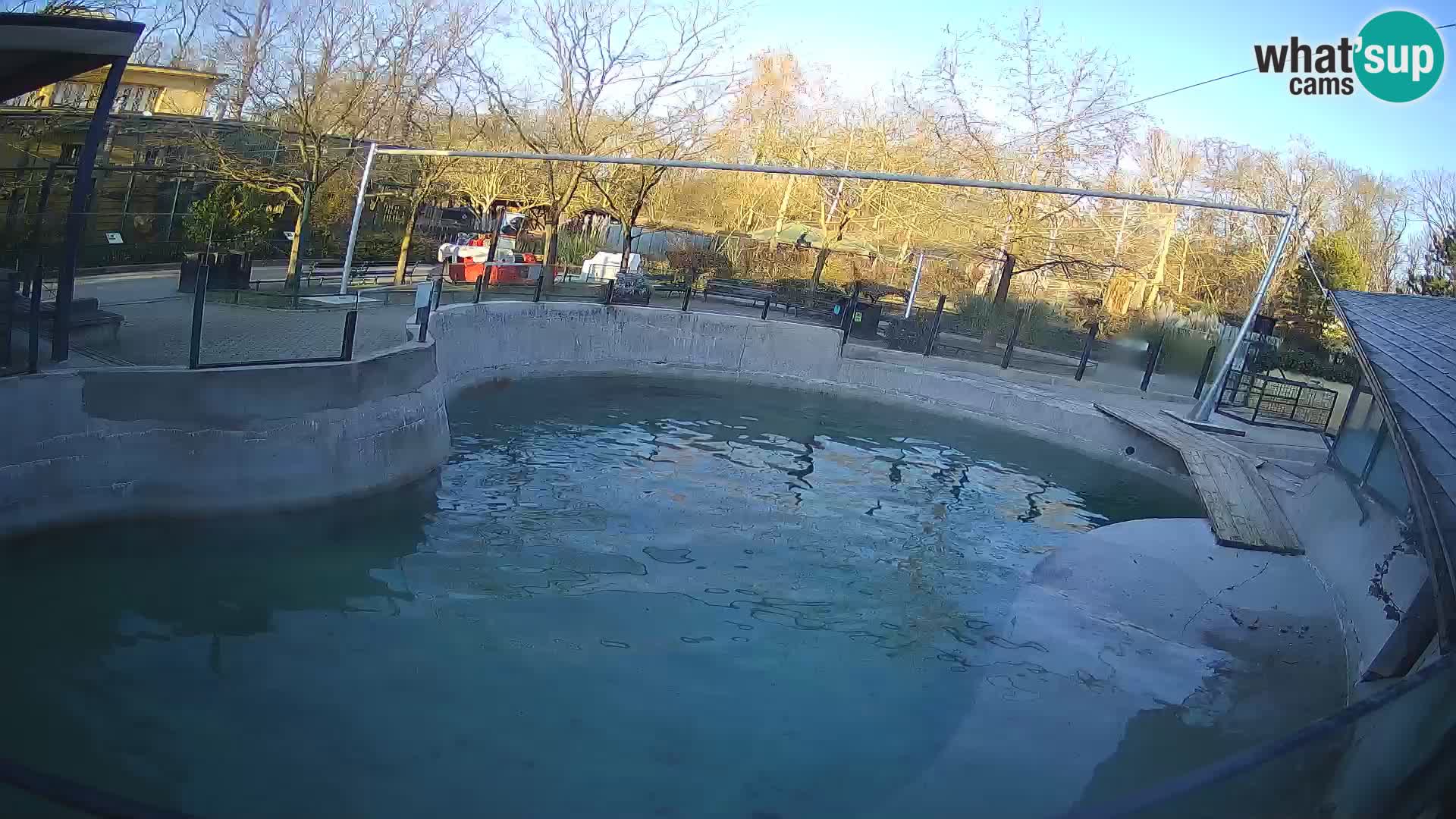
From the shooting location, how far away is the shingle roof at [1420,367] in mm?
5344

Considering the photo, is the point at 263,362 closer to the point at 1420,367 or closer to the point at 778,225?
the point at 1420,367

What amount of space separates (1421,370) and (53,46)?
11.2 m

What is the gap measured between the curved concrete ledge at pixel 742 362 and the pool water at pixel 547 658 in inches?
192

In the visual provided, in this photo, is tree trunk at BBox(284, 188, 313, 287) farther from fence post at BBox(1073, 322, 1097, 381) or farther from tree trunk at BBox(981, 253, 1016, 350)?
fence post at BBox(1073, 322, 1097, 381)

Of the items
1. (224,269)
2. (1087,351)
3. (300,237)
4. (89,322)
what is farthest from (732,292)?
(89,322)

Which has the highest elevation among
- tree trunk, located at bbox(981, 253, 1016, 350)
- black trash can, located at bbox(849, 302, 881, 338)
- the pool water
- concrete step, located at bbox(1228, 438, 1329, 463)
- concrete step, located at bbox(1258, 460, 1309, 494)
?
tree trunk, located at bbox(981, 253, 1016, 350)

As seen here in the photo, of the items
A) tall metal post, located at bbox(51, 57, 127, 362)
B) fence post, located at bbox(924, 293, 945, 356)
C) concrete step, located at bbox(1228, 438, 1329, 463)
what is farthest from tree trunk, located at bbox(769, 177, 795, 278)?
tall metal post, located at bbox(51, 57, 127, 362)

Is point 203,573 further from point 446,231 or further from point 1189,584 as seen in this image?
point 446,231

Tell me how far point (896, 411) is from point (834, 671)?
1251cm

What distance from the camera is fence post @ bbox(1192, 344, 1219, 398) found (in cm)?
2158

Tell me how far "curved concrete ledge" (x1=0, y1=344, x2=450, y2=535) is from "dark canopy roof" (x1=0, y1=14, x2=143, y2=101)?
8.51 ft

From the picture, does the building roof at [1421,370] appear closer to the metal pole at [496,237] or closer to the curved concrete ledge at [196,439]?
the curved concrete ledge at [196,439]

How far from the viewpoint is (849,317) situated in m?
22.5

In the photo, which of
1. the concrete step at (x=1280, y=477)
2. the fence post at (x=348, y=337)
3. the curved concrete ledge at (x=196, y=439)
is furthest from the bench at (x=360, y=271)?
the concrete step at (x=1280, y=477)
